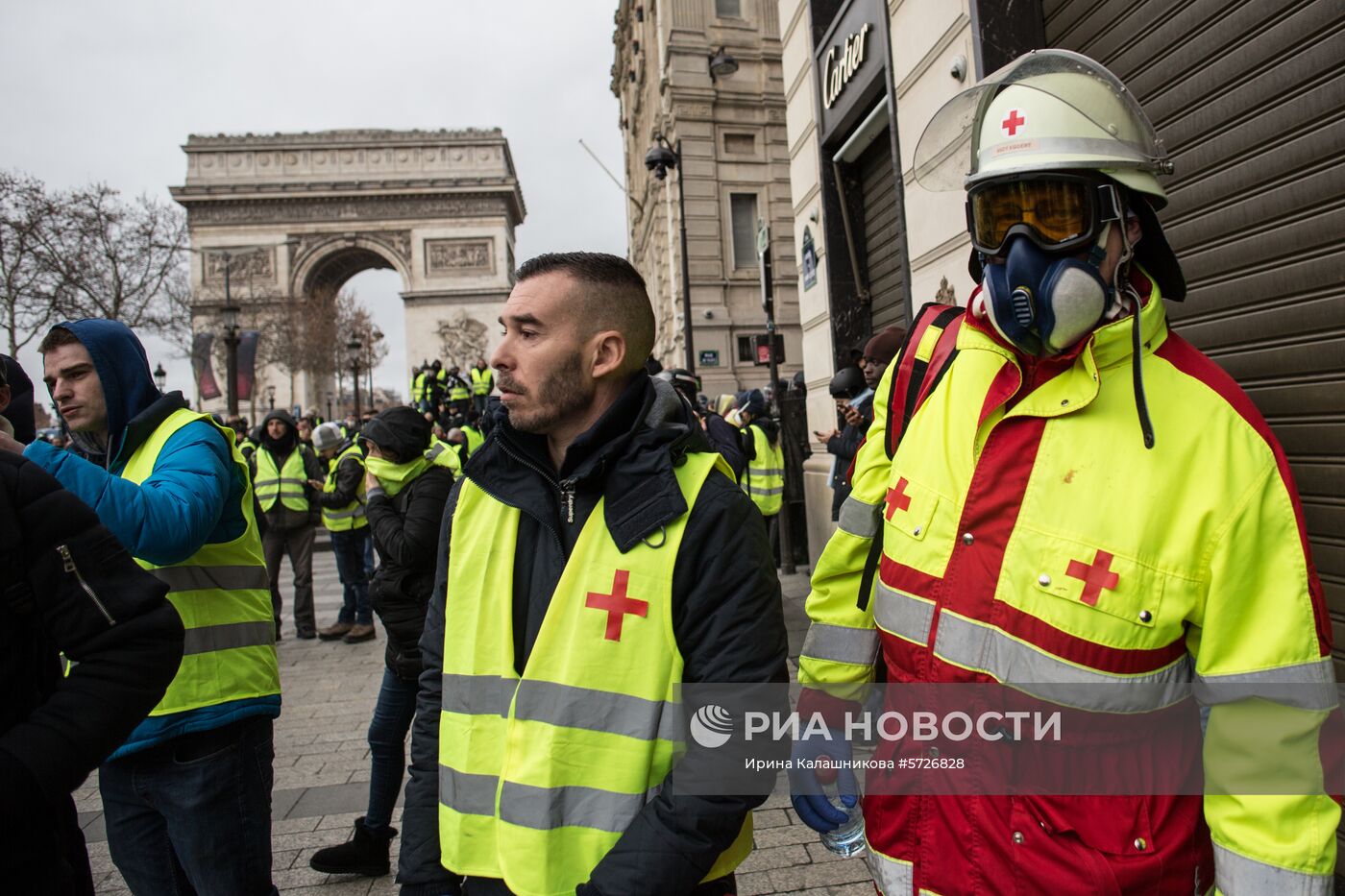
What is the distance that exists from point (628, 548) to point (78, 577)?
1016 millimetres

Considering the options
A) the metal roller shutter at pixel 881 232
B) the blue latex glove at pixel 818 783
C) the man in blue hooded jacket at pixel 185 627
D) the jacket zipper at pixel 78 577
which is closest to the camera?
the jacket zipper at pixel 78 577

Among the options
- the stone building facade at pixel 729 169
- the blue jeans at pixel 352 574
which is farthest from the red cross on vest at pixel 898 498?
the stone building facade at pixel 729 169

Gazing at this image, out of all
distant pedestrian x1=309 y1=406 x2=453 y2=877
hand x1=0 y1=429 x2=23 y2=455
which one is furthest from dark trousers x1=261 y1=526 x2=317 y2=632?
hand x1=0 y1=429 x2=23 y2=455

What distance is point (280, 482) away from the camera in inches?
316

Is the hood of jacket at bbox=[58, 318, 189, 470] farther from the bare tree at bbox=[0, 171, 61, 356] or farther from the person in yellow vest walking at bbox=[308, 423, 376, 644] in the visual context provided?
the bare tree at bbox=[0, 171, 61, 356]

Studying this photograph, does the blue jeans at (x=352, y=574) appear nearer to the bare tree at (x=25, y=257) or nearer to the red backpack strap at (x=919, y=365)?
the red backpack strap at (x=919, y=365)

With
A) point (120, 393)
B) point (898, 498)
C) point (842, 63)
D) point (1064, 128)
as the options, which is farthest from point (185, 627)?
point (842, 63)

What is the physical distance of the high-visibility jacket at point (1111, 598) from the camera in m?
1.34

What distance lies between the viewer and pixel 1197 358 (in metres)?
1.56

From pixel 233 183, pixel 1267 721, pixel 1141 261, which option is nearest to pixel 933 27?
pixel 1141 261

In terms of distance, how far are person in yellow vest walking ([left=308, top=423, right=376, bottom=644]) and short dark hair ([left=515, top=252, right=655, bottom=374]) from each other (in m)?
6.36

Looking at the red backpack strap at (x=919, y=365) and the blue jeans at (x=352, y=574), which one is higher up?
the red backpack strap at (x=919, y=365)

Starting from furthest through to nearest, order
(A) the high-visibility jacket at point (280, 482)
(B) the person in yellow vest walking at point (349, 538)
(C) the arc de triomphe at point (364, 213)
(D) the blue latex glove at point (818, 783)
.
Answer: (C) the arc de triomphe at point (364, 213)
(A) the high-visibility jacket at point (280, 482)
(B) the person in yellow vest walking at point (349, 538)
(D) the blue latex glove at point (818, 783)

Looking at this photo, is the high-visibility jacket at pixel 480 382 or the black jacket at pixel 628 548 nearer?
the black jacket at pixel 628 548
